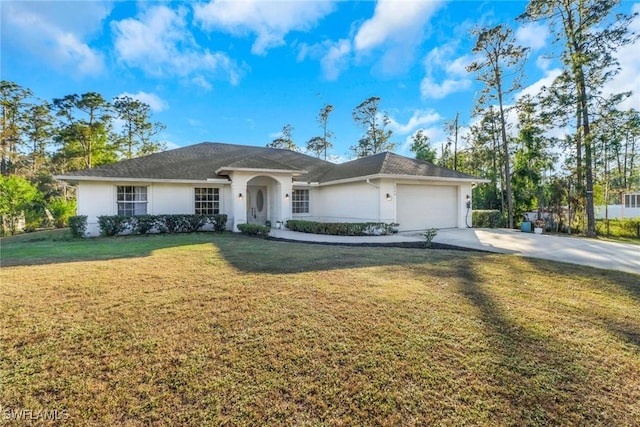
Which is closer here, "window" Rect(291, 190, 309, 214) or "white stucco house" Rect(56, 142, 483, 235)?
"white stucco house" Rect(56, 142, 483, 235)

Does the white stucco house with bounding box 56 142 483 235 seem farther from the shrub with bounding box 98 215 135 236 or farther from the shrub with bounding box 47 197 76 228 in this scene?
the shrub with bounding box 47 197 76 228

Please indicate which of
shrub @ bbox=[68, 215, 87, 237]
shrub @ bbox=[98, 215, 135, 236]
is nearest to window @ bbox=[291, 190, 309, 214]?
shrub @ bbox=[98, 215, 135, 236]

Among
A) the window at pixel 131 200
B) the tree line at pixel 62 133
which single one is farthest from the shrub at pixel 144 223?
the tree line at pixel 62 133

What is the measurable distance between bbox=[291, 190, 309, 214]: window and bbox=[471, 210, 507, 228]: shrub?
10.9 m

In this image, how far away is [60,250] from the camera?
930 centimetres

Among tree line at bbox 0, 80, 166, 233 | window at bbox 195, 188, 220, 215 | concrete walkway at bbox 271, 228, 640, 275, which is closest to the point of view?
concrete walkway at bbox 271, 228, 640, 275

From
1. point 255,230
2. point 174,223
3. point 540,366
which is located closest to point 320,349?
point 540,366

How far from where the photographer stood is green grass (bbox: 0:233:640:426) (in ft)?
7.56

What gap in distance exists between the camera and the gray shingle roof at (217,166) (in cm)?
1438

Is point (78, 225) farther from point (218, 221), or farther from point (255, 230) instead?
point (255, 230)

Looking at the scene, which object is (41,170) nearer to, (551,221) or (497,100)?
(497,100)

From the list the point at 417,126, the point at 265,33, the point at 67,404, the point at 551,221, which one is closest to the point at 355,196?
the point at 265,33

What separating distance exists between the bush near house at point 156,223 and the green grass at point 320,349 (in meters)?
8.03

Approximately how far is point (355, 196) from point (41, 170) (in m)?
34.0
